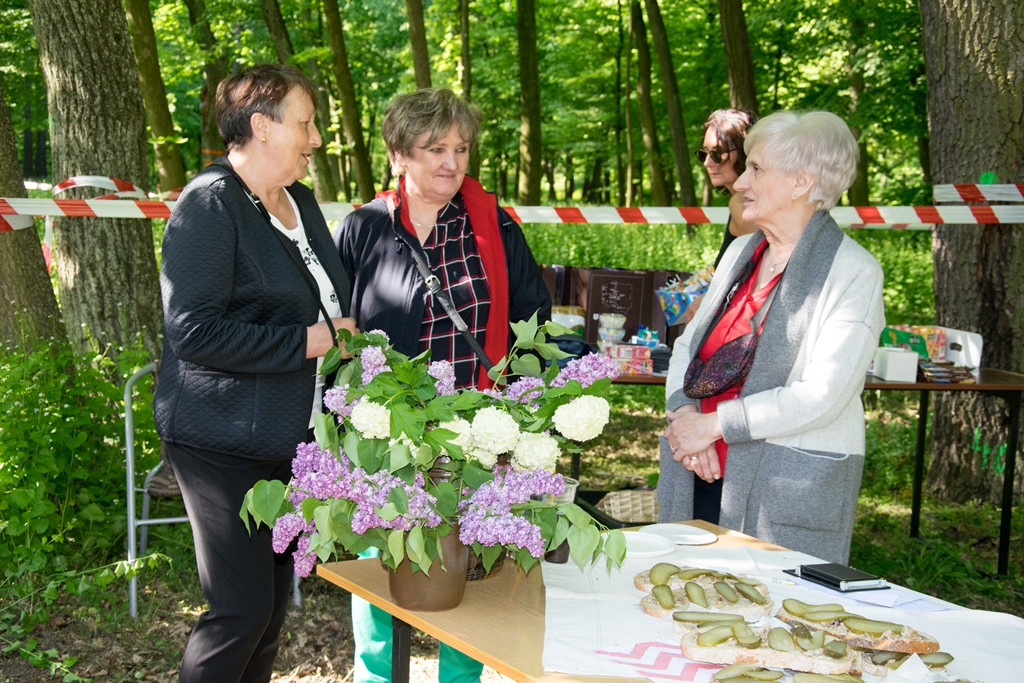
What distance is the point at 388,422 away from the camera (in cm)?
184

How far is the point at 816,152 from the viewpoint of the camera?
9.62 feet

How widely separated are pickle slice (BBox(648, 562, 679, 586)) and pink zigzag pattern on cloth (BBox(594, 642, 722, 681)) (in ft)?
0.82

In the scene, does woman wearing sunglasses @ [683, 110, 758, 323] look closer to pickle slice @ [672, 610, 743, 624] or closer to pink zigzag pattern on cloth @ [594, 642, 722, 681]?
pickle slice @ [672, 610, 743, 624]

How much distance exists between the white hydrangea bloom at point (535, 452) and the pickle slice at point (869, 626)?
0.64 meters

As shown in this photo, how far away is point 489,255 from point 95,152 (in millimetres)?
3398

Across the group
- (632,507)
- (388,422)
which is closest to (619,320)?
(632,507)

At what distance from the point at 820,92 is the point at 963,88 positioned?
48.0ft

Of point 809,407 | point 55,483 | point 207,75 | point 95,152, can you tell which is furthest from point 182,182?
point 809,407

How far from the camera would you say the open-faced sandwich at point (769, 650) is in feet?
5.90

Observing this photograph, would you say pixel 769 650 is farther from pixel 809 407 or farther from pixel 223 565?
pixel 223 565

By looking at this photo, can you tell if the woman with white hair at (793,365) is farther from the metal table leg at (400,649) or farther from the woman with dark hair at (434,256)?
the metal table leg at (400,649)

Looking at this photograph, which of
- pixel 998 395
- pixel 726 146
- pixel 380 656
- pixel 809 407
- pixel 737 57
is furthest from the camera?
pixel 737 57

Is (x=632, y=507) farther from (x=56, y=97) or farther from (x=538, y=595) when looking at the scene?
(x=56, y=97)

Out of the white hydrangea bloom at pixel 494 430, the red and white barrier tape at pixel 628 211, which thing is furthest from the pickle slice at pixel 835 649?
the red and white barrier tape at pixel 628 211
